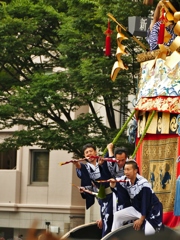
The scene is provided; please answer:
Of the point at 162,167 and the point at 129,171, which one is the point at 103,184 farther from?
the point at 129,171

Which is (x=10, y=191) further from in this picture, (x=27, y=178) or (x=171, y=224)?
(x=171, y=224)

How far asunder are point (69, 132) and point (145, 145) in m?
4.90

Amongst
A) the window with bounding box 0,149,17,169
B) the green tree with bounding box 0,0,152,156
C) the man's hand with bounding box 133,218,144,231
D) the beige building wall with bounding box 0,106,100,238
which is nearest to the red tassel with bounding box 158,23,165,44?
the man's hand with bounding box 133,218,144,231

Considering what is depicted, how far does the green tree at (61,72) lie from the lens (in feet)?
42.0

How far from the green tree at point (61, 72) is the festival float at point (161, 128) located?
139 inches

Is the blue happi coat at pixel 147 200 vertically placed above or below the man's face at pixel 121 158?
below

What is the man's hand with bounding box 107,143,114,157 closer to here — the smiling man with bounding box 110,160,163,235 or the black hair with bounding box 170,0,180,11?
the smiling man with bounding box 110,160,163,235

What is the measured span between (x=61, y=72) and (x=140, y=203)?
6196 mm

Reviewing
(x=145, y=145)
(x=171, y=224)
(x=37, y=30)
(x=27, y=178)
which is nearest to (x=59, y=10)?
(x=37, y=30)

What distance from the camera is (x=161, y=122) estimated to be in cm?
870

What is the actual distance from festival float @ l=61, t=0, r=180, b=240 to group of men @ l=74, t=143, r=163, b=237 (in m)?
0.27

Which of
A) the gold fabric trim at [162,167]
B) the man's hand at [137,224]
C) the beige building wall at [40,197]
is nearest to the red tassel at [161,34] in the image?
the gold fabric trim at [162,167]

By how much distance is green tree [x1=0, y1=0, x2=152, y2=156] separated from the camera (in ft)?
42.0

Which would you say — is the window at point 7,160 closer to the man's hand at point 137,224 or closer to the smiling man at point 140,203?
the smiling man at point 140,203
